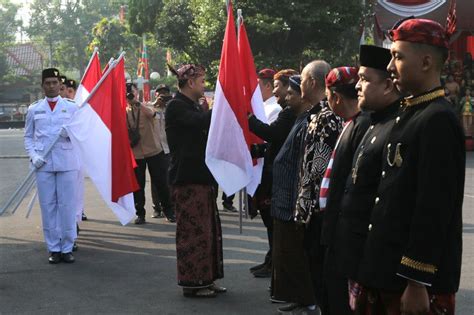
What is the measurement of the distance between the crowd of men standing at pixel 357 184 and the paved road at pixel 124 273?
330mm

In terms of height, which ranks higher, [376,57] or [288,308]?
[376,57]

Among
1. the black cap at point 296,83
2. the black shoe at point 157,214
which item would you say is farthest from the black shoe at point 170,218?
the black cap at point 296,83

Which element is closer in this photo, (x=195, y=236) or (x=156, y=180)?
(x=195, y=236)

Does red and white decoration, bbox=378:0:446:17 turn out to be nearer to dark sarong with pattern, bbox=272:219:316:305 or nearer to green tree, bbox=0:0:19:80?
dark sarong with pattern, bbox=272:219:316:305

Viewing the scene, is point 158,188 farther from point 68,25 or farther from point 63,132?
point 68,25

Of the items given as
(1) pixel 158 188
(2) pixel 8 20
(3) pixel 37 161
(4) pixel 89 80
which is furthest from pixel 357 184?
(2) pixel 8 20

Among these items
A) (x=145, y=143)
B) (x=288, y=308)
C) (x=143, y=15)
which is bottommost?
(x=288, y=308)

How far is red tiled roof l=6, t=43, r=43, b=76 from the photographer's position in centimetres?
8581

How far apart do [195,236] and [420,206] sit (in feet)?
13.0

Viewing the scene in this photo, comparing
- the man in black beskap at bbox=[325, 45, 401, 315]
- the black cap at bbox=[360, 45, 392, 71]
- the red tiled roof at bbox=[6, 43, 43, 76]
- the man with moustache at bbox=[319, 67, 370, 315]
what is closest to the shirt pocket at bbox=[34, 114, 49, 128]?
the man with moustache at bbox=[319, 67, 370, 315]

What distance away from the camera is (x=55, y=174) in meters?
8.67

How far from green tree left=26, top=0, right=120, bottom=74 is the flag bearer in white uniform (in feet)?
269

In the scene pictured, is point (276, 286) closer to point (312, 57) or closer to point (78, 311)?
point (78, 311)

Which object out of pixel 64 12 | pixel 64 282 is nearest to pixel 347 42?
pixel 64 282
